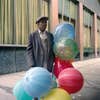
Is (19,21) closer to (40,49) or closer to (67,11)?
(67,11)

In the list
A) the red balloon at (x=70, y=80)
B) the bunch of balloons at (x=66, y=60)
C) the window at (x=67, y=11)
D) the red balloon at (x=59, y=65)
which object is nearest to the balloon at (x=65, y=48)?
the bunch of balloons at (x=66, y=60)

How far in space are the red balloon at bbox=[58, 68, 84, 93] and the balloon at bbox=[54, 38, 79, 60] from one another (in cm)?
43

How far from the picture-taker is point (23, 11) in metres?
17.9

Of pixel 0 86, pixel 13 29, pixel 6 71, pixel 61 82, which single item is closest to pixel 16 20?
pixel 13 29

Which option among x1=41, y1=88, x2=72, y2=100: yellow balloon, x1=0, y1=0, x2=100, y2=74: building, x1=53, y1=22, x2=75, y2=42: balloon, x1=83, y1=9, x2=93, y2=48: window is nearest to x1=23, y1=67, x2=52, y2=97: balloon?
x1=41, y1=88, x2=72, y2=100: yellow balloon

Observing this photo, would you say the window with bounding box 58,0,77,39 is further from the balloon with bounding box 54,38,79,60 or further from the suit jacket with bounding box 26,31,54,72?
the suit jacket with bounding box 26,31,54,72

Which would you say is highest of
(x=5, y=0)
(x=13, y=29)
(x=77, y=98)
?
(x=5, y=0)

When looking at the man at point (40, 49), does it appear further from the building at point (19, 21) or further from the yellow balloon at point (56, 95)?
the building at point (19, 21)

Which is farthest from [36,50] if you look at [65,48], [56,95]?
[56,95]

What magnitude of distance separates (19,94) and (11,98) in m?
3.54

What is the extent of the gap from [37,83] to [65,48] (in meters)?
1.50

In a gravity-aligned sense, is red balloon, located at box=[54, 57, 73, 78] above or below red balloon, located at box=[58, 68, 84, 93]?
above

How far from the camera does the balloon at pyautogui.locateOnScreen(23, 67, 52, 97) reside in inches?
213

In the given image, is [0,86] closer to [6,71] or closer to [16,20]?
[6,71]
